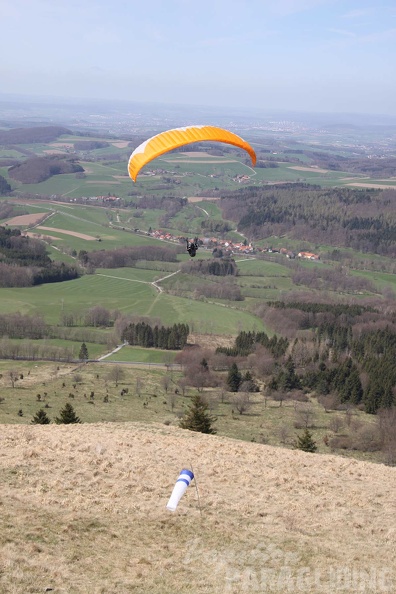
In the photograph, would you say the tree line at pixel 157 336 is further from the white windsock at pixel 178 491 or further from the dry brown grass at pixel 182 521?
the white windsock at pixel 178 491

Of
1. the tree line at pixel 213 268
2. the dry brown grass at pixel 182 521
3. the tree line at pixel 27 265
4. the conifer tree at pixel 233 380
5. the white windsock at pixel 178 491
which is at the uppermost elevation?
the white windsock at pixel 178 491

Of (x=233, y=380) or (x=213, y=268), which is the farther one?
(x=213, y=268)

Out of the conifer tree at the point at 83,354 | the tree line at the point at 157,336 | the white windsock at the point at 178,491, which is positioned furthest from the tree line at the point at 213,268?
the white windsock at the point at 178,491

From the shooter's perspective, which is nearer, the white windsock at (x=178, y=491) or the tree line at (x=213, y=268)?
the white windsock at (x=178, y=491)

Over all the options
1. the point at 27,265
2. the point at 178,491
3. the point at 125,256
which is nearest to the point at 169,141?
the point at 178,491

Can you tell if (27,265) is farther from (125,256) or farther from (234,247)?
(234,247)

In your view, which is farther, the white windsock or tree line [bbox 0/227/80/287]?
tree line [bbox 0/227/80/287]

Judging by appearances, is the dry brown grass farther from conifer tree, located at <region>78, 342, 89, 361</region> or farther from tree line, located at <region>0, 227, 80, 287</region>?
tree line, located at <region>0, 227, 80, 287</region>

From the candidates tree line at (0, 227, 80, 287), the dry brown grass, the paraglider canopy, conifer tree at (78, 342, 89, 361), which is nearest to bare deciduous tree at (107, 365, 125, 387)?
conifer tree at (78, 342, 89, 361)
